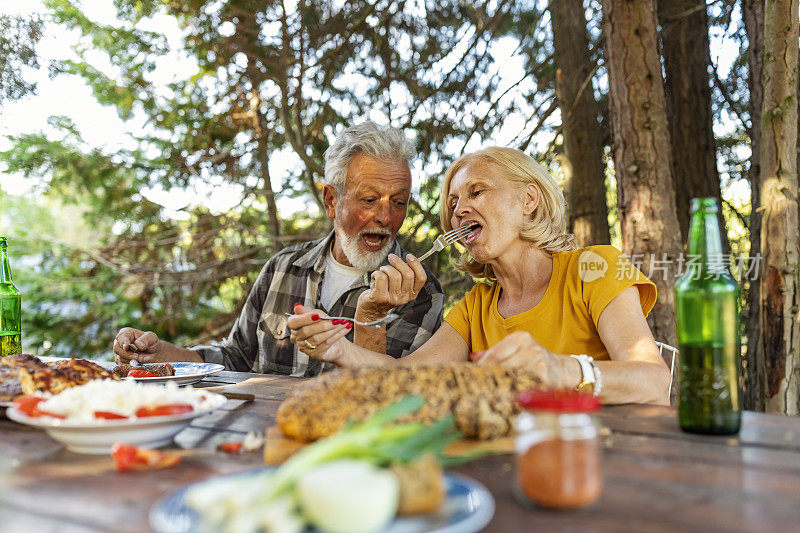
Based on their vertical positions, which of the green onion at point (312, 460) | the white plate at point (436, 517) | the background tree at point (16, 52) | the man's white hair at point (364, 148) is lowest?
the white plate at point (436, 517)

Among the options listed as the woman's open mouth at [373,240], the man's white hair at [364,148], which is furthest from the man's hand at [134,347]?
the man's white hair at [364,148]

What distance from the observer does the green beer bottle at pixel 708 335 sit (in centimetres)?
131

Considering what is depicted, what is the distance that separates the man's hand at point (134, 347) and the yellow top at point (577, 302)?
52.8 inches

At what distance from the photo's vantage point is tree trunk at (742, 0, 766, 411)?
383 cm

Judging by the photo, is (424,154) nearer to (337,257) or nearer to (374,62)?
(374,62)

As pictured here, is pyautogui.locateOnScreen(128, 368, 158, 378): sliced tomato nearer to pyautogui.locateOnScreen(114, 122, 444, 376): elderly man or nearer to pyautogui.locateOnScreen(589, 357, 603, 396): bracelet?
pyautogui.locateOnScreen(114, 122, 444, 376): elderly man

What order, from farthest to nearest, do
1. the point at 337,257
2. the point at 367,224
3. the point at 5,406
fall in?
the point at 337,257 < the point at 367,224 < the point at 5,406

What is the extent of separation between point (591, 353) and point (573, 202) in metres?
2.44

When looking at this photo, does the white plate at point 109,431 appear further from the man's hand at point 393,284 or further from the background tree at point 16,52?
the background tree at point 16,52

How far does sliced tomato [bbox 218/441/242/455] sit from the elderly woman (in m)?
0.78

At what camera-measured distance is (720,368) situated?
1.30 meters

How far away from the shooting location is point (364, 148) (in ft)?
10.5

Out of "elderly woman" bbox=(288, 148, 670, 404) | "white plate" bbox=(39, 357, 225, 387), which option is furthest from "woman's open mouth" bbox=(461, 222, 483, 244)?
"white plate" bbox=(39, 357, 225, 387)

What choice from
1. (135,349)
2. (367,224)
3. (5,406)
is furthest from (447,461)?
(367,224)
